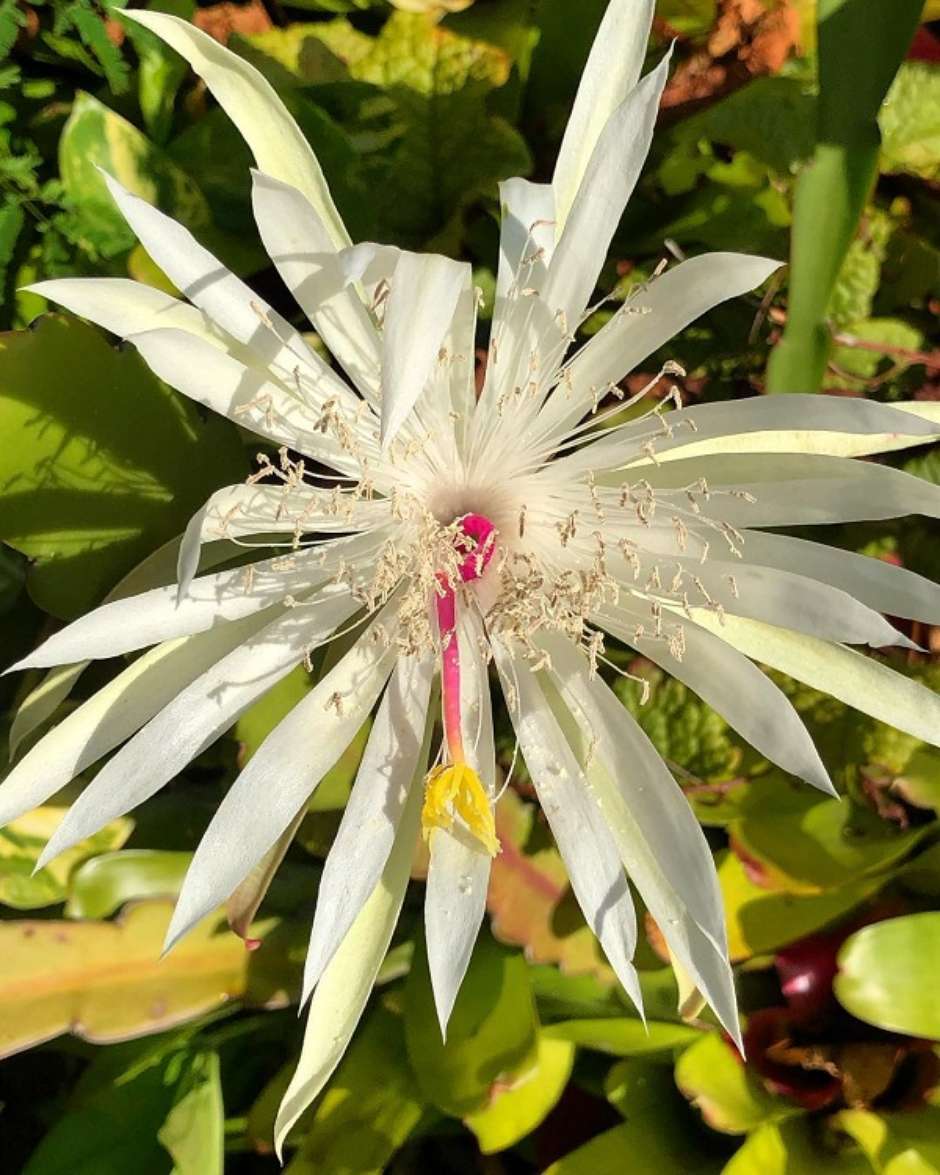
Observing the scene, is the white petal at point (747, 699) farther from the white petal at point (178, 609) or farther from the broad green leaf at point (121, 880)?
the broad green leaf at point (121, 880)

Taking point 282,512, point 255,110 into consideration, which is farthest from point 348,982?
point 255,110

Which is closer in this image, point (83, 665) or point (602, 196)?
point (602, 196)

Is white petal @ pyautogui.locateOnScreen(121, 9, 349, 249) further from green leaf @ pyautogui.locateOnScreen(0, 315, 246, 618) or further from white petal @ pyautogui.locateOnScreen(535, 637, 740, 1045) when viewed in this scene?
white petal @ pyautogui.locateOnScreen(535, 637, 740, 1045)

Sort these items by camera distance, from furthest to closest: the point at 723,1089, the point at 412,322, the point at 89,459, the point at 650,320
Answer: the point at 723,1089
the point at 89,459
the point at 650,320
the point at 412,322

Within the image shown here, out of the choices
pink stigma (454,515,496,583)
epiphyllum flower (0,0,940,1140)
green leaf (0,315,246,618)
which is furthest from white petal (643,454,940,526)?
green leaf (0,315,246,618)

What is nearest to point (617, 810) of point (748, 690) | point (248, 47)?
point (748, 690)

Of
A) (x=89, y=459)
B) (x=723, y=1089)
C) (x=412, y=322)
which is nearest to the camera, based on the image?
(x=412, y=322)

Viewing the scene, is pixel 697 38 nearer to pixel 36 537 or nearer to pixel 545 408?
pixel 545 408

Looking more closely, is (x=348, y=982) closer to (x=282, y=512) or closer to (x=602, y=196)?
(x=282, y=512)

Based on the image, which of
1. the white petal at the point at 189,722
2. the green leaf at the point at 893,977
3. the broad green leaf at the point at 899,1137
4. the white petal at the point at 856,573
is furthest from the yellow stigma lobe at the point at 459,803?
the broad green leaf at the point at 899,1137
